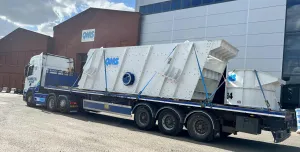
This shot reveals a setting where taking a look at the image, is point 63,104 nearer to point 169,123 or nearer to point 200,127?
point 169,123

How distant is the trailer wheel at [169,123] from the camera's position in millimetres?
9516

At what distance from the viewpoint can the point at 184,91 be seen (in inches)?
388

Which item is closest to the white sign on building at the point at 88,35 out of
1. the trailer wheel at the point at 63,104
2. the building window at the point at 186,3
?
the building window at the point at 186,3

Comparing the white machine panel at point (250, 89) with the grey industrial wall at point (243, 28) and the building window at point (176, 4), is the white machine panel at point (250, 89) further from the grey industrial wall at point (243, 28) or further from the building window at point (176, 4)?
the building window at point (176, 4)

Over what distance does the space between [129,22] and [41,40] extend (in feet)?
46.2

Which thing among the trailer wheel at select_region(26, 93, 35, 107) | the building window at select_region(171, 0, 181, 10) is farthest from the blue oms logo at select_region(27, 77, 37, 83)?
the building window at select_region(171, 0, 181, 10)

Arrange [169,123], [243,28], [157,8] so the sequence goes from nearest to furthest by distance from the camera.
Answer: [169,123], [243,28], [157,8]

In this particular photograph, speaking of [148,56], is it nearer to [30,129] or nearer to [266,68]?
[30,129]

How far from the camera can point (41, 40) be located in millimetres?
33781

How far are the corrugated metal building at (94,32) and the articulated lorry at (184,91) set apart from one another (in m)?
13.4

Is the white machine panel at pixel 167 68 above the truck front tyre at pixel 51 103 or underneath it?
above

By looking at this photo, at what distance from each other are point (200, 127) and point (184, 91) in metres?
1.49

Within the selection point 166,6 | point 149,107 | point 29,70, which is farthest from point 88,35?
point 149,107

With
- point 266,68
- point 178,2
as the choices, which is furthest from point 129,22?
point 266,68
